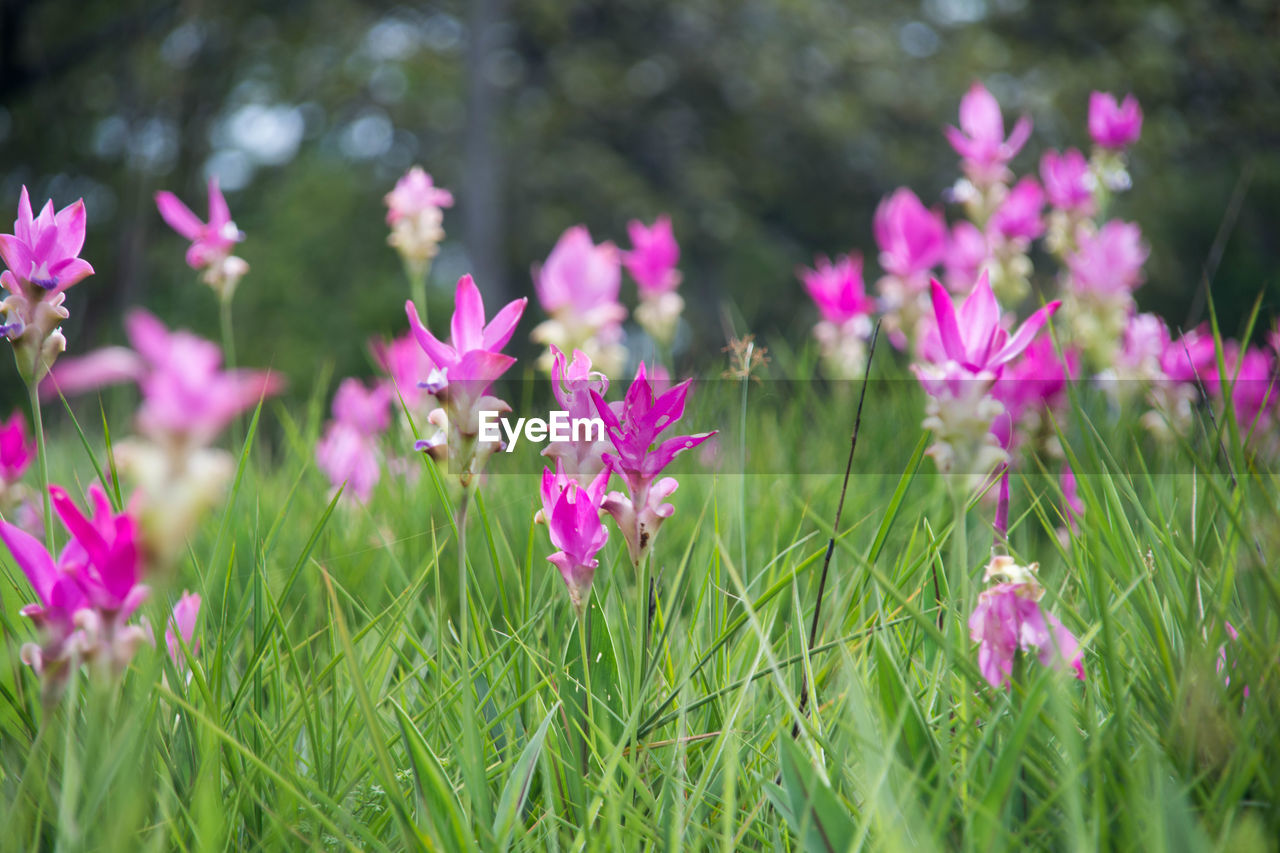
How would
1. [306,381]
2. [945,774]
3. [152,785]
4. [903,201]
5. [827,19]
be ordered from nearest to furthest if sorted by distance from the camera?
[945,774] < [152,785] < [903,201] < [306,381] < [827,19]

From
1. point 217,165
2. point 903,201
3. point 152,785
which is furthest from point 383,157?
point 152,785

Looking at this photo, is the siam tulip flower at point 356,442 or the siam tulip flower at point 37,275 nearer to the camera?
the siam tulip flower at point 37,275

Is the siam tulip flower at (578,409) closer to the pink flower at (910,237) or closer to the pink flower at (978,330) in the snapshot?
the pink flower at (978,330)

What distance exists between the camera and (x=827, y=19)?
395 inches

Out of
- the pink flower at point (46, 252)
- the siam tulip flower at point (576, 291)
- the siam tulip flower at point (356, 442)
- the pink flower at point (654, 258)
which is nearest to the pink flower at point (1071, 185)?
the pink flower at point (654, 258)

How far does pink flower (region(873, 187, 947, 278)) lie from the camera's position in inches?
86.0

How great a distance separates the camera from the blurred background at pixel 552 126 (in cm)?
860

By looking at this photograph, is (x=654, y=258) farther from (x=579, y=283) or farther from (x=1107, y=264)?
(x=1107, y=264)

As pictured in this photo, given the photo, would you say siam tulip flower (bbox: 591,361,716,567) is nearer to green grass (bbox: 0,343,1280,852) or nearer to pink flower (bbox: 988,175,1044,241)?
green grass (bbox: 0,343,1280,852)

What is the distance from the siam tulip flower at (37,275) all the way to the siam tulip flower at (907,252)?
181 cm

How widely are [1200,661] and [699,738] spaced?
0.38 m

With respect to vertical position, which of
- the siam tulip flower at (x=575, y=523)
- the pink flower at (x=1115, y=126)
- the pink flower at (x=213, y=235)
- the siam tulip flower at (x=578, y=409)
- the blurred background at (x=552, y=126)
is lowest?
the siam tulip flower at (x=575, y=523)

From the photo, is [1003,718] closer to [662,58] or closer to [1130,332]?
[1130,332]

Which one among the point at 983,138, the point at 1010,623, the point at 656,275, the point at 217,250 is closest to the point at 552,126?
the point at 656,275
